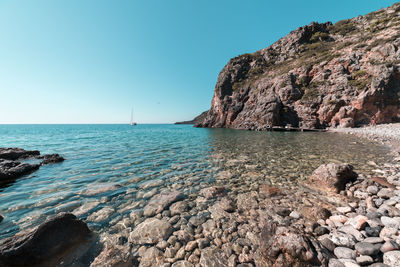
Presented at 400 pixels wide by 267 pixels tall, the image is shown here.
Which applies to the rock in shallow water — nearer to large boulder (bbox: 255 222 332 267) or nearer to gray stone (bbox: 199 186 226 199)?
large boulder (bbox: 255 222 332 267)

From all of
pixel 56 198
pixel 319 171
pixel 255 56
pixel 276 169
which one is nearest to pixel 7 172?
pixel 56 198

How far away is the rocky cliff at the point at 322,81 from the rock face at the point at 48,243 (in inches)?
1763

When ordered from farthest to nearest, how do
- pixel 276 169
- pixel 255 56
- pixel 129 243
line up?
pixel 255 56
pixel 276 169
pixel 129 243

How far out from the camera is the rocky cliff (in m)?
30.5

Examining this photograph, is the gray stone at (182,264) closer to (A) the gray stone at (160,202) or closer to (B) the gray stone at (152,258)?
(B) the gray stone at (152,258)

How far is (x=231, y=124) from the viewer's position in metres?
57.1

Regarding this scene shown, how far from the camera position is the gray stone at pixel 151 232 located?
3.60m

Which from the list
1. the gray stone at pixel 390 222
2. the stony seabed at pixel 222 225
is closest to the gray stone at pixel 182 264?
the stony seabed at pixel 222 225

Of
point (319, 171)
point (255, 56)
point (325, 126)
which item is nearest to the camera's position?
point (319, 171)

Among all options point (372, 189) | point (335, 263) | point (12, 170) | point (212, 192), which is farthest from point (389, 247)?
point (12, 170)

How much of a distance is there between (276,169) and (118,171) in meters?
9.49

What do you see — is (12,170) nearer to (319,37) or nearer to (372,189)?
(372,189)

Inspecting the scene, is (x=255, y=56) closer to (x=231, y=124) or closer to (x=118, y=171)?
(x=231, y=124)

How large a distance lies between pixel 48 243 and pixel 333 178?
9.01 m
